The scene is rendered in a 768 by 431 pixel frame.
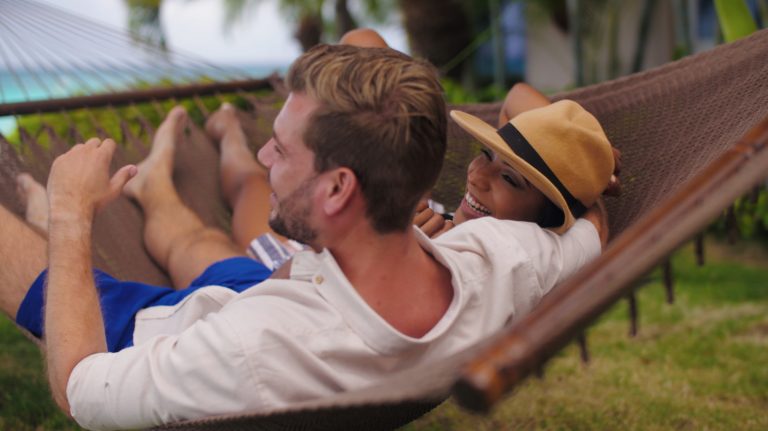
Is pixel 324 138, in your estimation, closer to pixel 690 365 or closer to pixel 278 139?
pixel 278 139

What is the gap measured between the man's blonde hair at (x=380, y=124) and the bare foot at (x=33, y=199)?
1.21 m

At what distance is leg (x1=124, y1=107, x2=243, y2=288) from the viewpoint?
2.47 m

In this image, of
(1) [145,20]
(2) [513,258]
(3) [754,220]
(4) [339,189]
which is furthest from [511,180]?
(1) [145,20]

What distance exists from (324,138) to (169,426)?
19.5 inches

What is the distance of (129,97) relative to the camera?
330 centimetres

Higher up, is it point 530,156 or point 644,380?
point 530,156

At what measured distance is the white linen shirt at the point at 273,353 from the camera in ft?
4.47

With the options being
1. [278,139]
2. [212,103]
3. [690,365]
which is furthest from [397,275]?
[212,103]

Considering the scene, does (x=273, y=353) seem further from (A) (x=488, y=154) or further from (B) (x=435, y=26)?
(B) (x=435, y=26)

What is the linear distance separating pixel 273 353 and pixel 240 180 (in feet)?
5.13

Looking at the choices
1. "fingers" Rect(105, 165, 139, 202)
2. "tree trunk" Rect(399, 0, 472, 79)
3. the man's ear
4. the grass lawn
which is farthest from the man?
→ "tree trunk" Rect(399, 0, 472, 79)

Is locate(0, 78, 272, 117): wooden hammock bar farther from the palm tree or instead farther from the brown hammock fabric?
the palm tree

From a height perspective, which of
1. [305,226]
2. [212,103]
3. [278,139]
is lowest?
[212,103]

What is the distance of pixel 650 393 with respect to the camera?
2.84 meters
